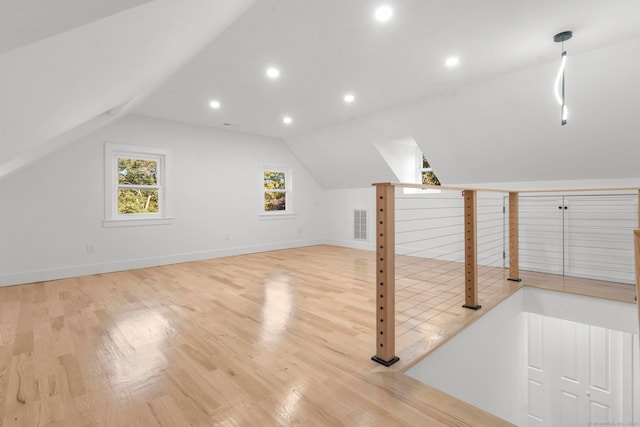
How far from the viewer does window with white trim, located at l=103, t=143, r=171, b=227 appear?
14.2 ft

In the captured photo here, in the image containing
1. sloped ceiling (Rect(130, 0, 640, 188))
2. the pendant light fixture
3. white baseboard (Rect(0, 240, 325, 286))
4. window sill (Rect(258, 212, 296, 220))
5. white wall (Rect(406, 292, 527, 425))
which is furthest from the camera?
window sill (Rect(258, 212, 296, 220))

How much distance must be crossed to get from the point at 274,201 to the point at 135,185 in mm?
2558

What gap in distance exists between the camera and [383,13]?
7.02ft

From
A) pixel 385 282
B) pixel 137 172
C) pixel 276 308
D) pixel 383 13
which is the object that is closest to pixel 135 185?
pixel 137 172

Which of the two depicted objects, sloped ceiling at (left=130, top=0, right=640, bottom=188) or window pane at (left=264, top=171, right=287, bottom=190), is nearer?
sloped ceiling at (left=130, top=0, right=640, bottom=188)

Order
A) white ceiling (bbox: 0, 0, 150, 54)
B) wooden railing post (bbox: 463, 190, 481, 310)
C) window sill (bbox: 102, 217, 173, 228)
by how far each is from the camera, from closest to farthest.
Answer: white ceiling (bbox: 0, 0, 150, 54)
wooden railing post (bbox: 463, 190, 481, 310)
window sill (bbox: 102, 217, 173, 228)

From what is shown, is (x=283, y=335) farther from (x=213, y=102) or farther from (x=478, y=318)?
(x=213, y=102)

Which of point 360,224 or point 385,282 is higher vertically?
point 360,224

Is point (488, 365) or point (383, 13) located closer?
point (383, 13)

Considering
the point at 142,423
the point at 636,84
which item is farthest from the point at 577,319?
the point at 142,423

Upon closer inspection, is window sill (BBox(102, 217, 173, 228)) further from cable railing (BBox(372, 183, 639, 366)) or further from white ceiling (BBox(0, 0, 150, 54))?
white ceiling (BBox(0, 0, 150, 54))

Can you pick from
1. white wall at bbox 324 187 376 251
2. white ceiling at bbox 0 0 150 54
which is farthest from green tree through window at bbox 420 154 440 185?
white ceiling at bbox 0 0 150 54

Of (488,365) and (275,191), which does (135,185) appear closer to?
(275,191)

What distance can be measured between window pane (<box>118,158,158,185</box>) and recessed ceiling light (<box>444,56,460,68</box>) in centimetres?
434
